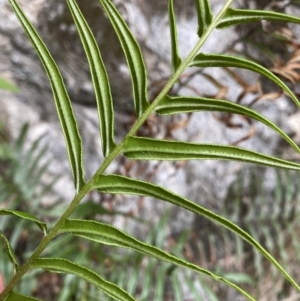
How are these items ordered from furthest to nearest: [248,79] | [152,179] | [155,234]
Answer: [152,179] < [155,234] < [248,79]

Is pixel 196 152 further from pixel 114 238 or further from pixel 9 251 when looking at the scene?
pixel 9 251

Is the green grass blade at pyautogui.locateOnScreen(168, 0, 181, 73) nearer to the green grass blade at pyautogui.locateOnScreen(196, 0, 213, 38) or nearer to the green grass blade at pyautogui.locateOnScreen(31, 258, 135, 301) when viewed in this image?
the green grass blade at pyautogui.locateOnScreen(196, 0, 213, 38)

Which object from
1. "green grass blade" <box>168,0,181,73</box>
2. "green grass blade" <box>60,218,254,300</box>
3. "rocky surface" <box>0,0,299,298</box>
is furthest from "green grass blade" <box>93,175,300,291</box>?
"rocky surface" <box>0,0,299,298</box>

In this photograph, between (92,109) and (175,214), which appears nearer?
(92,109)

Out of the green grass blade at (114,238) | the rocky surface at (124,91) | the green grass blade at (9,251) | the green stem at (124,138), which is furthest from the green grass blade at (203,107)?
the rocky surface at (124,91)

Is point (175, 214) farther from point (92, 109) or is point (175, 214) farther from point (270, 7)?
point (270, 7)

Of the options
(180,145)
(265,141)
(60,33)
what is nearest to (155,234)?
(265,141)
